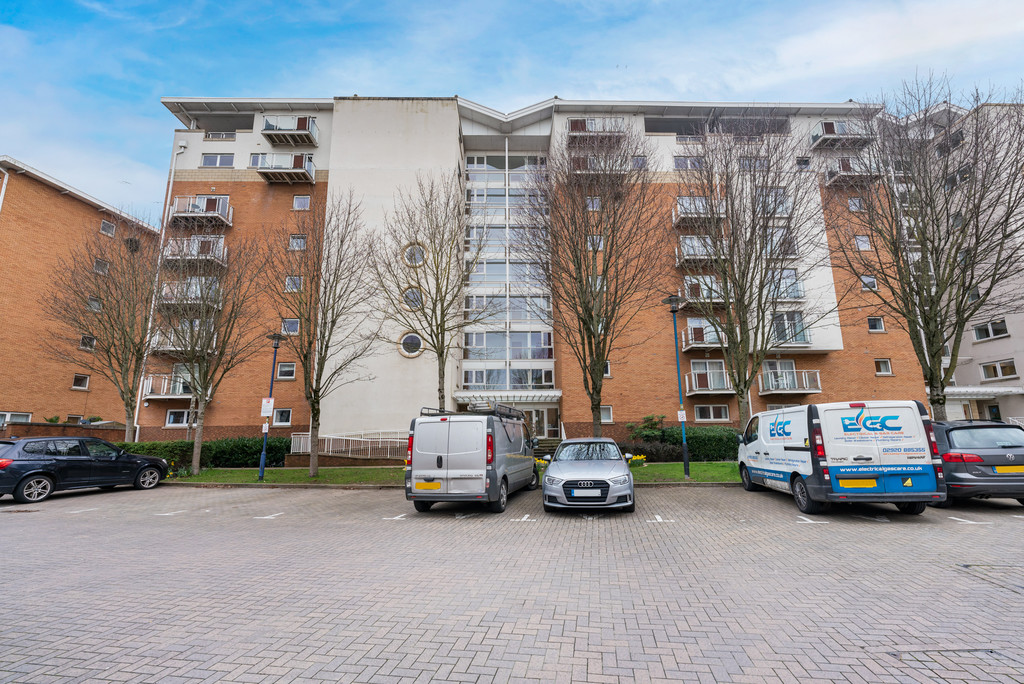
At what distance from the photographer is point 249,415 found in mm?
24531

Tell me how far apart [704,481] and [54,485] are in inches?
688

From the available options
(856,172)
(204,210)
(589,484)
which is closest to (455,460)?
(589,484)

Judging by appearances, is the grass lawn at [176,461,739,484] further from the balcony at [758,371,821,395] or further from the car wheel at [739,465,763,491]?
the balcony at [758,371,821,395]

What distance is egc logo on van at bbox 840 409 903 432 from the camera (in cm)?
821

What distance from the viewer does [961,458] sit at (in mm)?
8797

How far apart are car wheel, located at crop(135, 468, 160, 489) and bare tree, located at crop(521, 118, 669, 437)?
13684 mm

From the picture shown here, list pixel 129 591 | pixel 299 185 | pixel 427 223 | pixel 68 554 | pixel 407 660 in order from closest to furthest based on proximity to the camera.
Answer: pixel 407 660, pixel 129 591, pixel 68 554, pixel 427 223, pixel 299 185

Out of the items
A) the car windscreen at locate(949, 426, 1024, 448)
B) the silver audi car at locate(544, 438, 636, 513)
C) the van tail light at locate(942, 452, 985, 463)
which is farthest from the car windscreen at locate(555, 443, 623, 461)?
the car windscreen at locate(949, 426, 1024, 448)

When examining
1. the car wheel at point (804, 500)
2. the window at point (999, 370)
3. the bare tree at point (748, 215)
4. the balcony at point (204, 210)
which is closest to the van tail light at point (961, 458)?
the car wheel at point (804, 500)

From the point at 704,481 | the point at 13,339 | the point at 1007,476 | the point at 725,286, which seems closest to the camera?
the point at 1007,476

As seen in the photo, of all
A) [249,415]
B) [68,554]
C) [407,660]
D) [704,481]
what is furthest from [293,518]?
[249,415]

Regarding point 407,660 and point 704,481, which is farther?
point 704,481

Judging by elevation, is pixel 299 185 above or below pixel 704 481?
above

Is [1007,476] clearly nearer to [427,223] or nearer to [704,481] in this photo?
[704,481]
